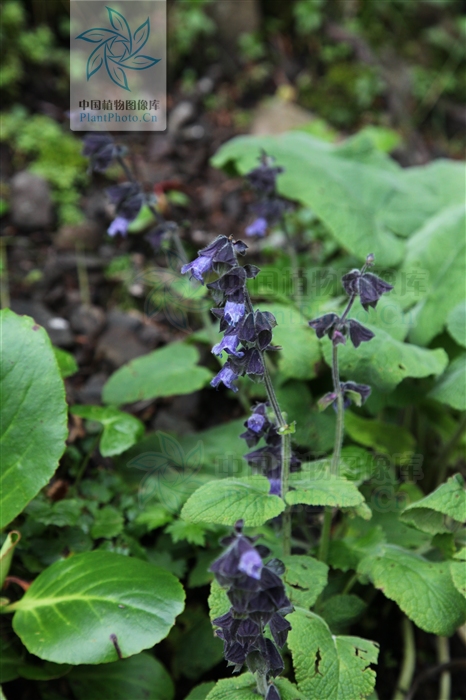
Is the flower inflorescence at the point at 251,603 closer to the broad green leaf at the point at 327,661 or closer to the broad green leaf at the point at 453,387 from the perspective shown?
the broad green leaf at the point at 327,661

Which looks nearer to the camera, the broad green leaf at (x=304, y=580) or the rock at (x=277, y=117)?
the broad green leaf at (x=304, y=580)

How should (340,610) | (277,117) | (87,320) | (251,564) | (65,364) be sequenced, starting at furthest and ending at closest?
1. (277,117)
2. (87,320)
3. (65,364)
4. (340,610)
5. (251,564)

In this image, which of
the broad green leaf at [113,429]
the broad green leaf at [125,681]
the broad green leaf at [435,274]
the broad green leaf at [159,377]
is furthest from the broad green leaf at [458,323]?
the broad green leaf at [125,681]

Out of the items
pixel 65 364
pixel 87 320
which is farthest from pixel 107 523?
pixel 87 320

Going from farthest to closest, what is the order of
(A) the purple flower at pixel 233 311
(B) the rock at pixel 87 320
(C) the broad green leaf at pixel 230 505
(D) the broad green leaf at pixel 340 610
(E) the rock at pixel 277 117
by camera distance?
1. (E) the rock at pixel 277 117
2. (B) the rock at pixel 87 320
3. (D) the broad green leaf at pixel 340 610
4. (C) the broad green leaf at pixel 230 505
5. (A) the purple flower at pixel 233 311

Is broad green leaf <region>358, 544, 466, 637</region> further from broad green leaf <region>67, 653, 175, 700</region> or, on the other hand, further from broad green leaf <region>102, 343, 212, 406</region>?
broad green leaf <region>102, 343, 212, 406</region>

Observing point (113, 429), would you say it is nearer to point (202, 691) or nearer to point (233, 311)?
point (202, 691)

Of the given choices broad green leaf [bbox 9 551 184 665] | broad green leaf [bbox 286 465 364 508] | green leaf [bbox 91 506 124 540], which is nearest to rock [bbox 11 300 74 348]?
green leaf [bbox 91 506 124 540]
